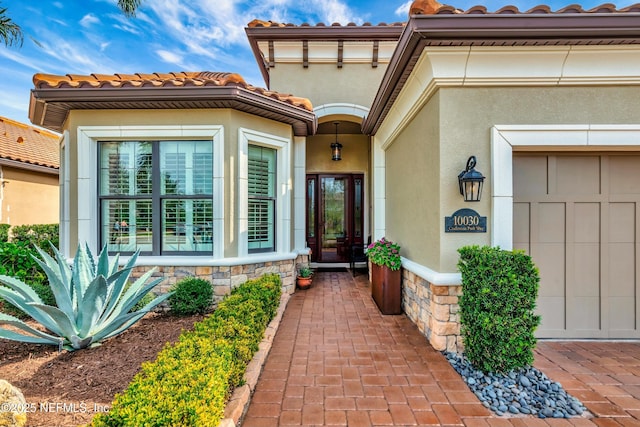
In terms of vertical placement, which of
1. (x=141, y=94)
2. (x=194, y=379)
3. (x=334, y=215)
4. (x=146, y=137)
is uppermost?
(x=141, y=94)

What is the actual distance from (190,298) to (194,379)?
2660mm

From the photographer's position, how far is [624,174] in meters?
3.58

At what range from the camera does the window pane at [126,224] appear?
4988 mm

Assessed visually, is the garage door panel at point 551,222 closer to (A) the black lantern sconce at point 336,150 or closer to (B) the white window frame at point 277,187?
(B) the white window frame at point 277,187

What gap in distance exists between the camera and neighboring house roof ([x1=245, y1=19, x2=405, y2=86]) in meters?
6.66

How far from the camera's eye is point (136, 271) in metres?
4.79

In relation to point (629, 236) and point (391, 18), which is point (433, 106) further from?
point (391, 18)

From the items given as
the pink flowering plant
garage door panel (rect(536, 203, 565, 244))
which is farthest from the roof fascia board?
garage door panel (rect(536, 203, 565, 244))

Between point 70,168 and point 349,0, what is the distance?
775cm

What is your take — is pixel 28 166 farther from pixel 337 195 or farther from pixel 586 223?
pixel 586 223

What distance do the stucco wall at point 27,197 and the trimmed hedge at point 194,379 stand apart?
384 inches

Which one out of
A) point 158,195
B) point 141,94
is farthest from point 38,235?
point 141,94

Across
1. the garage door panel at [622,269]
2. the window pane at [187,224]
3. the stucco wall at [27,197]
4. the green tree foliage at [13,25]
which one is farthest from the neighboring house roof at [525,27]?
the stucco wall at [27,197]

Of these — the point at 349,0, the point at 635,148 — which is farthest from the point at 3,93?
the point at 635,148
